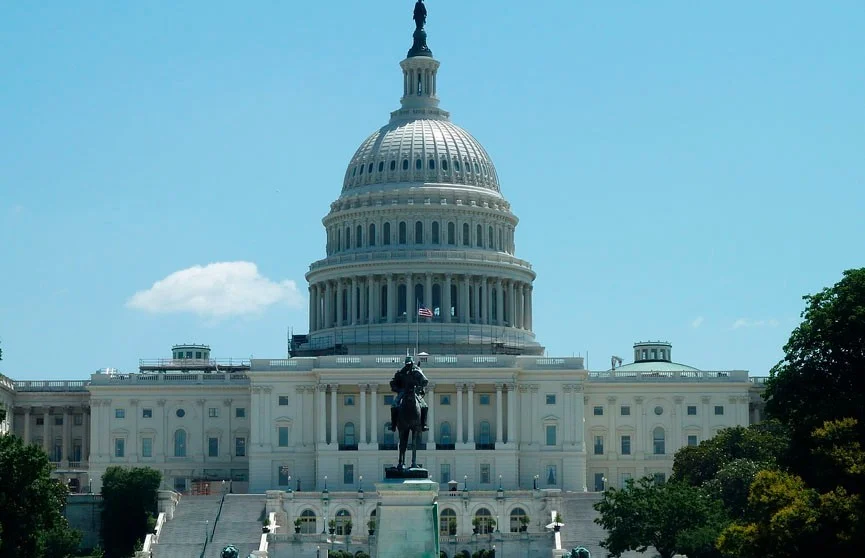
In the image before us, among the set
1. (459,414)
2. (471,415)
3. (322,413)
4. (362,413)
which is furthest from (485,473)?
(322,413)

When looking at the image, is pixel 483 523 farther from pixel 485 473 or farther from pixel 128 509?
pixel 128 509

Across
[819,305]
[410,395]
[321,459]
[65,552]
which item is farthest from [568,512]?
[410,395]

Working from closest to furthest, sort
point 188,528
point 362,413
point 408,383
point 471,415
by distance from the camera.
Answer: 1. point 408,383
2. point 188,528
3. point 362,413
4. point 471,415

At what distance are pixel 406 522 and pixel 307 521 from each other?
302 feet

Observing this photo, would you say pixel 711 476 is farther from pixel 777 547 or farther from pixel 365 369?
pixel 777 547

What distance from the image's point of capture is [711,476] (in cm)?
16812

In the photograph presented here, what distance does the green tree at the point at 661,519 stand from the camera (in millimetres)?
144000

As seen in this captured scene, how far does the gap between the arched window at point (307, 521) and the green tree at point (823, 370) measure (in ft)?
210

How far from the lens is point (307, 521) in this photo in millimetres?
174125

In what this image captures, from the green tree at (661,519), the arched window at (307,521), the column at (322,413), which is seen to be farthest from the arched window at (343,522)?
the green tree at (661,519)

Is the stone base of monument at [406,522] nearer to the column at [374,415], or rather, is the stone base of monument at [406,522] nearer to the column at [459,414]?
the column at [374,415]

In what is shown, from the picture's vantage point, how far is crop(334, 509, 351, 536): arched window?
172875 millimetres

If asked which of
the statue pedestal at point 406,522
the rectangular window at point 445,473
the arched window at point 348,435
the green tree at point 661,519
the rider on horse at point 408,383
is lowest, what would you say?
the statue pedestal at point 406,522

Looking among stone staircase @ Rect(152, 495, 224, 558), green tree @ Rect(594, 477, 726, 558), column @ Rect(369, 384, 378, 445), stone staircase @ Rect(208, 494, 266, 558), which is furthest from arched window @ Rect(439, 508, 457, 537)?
green tree @ Rect(594, 477, 726, 558)
